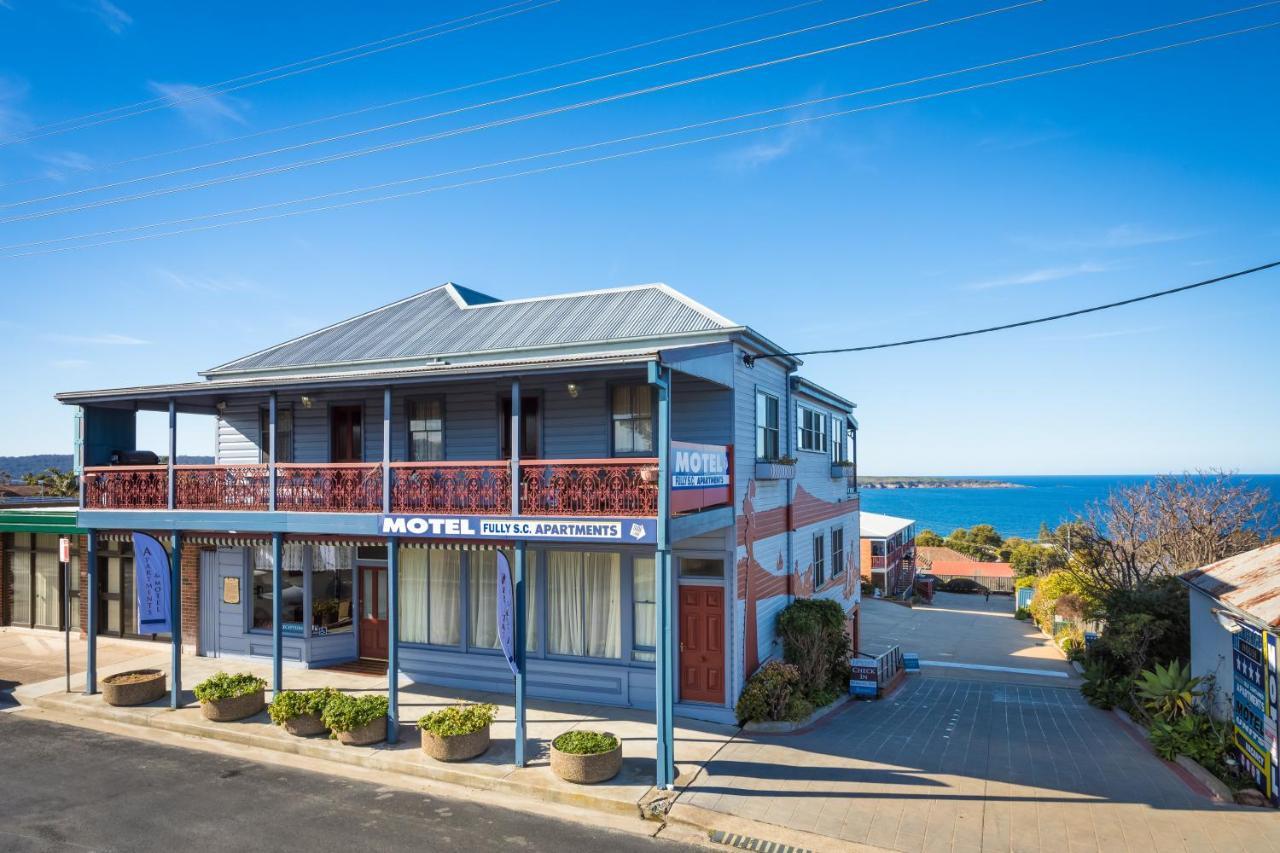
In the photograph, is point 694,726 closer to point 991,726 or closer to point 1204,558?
point 991,726

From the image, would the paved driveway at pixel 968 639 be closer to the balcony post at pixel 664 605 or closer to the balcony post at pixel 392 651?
the balcony post at pixel 664 605

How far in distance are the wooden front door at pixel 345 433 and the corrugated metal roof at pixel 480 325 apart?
137 cm

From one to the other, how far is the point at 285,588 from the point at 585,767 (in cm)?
996

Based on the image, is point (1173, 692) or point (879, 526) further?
point (879, 526)

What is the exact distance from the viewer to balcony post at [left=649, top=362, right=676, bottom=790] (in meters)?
10.5

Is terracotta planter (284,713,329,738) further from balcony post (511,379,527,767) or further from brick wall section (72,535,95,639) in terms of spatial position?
brick wall section (72,535,95,639)

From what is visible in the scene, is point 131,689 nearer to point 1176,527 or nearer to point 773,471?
point 773,471

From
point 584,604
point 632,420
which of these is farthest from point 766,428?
point 584,604

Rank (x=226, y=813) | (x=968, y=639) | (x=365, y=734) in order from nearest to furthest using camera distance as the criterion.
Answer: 1. (x=226, y=813)
2. (x=365, y=734)
3. (x=968, y=639)

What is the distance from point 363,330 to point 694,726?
43.2ft

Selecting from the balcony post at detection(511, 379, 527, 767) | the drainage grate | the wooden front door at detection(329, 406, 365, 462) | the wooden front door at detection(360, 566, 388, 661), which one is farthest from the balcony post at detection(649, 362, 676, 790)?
the wooden front door at detection(329, 406, 365, 462)

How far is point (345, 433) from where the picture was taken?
1697 cm

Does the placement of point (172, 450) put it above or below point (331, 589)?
above

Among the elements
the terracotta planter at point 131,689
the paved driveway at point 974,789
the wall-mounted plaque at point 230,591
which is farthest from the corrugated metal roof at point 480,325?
the paved driveway at point 974,789
